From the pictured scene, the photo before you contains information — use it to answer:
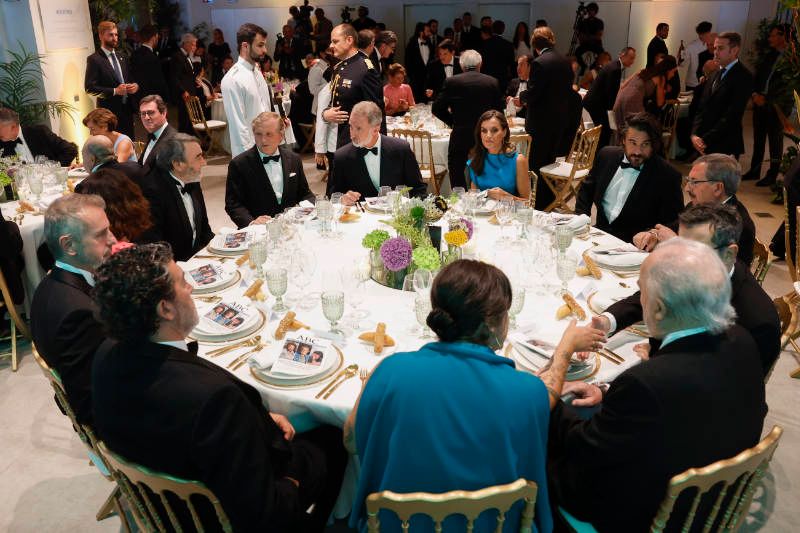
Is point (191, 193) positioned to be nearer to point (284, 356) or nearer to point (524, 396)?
point (284, 356)

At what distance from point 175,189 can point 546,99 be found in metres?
4.06

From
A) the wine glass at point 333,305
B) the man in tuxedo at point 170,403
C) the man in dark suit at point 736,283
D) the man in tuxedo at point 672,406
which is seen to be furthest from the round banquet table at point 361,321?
the man in tuxedo at point 672,406

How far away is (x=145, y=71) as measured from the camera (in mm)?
8539

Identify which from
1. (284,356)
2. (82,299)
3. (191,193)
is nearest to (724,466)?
(284,356)

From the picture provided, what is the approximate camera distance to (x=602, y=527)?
1953 mm

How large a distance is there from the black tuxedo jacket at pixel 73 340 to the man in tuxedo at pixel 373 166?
253 cm

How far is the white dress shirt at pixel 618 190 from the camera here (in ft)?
13.3

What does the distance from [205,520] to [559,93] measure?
5687 mm

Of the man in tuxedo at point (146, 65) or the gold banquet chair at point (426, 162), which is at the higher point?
the man in tuxedo at point (146, 65)

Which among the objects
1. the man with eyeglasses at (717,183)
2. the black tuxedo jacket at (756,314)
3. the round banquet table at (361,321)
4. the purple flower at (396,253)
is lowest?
the round banquet table at (361,321)

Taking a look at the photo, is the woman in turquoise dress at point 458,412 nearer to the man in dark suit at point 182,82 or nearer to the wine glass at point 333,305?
the wine glass at point 333,305

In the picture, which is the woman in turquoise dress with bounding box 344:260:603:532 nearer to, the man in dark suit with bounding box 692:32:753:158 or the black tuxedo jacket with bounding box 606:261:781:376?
the black tuxedo jacket with bounding box 606:261:781:376

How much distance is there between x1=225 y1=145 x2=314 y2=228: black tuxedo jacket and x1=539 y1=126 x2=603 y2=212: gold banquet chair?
9.55 feet

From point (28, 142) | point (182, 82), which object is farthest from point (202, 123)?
point (28, 142)
